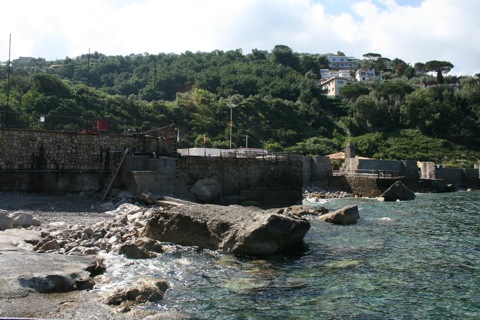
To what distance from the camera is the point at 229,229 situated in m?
14.1

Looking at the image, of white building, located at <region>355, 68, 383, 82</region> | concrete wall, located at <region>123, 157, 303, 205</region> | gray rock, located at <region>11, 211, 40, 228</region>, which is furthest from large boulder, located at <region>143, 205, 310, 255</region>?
white building, located at <region>355, 68, 383, 82</region>

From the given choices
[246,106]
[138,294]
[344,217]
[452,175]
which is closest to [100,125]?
[344,217]

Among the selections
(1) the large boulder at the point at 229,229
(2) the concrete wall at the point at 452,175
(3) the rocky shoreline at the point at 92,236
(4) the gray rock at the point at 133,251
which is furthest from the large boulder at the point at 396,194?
(4) the gray rock at the point at 133,251

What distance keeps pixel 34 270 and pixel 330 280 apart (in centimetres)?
696

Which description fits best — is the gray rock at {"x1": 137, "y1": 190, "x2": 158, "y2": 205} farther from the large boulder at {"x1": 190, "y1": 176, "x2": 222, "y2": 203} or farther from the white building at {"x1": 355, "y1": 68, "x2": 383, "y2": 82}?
the white building at {"x1": 355, "y1": 68, "x2": 383, "y2": 82}

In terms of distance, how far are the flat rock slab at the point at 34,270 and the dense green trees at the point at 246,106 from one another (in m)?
30.1

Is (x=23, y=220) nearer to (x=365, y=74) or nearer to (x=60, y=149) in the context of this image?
(x=60, y=149)

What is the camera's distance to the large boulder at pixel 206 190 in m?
24.6

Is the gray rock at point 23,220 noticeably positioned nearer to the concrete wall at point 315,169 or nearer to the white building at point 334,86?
the concrete wall at point 315,169

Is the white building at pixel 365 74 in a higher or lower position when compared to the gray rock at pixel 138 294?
higher

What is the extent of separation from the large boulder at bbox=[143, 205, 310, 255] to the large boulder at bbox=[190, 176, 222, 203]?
902 cm

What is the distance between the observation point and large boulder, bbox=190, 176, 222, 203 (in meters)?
24.6

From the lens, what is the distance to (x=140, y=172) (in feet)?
72.2

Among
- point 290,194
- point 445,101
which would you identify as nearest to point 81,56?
point 445,101
